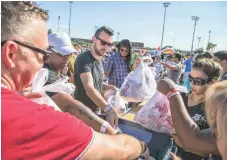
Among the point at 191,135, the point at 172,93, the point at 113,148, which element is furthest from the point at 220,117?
the point at 172,93

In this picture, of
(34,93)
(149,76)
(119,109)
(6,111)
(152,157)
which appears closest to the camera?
(6,111)

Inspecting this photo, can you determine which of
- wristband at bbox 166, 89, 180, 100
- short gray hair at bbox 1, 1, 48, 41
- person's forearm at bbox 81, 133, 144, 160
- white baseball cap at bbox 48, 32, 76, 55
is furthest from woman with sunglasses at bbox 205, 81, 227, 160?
white baseball cap at bbox 48, 32, 76, 55

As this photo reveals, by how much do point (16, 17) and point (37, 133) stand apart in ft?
1.74

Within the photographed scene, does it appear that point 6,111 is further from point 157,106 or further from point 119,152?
point 157,106

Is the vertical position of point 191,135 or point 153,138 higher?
point 191,135

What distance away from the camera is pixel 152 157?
1824 millimetres

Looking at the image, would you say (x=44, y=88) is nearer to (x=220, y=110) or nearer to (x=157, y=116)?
(x=157, y=116)

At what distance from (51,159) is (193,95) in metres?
1.65

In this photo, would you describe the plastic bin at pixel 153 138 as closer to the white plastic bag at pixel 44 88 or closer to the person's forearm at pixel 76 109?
the person's forearm at pixel 76 109

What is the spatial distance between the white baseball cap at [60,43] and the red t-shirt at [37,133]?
1.60 m

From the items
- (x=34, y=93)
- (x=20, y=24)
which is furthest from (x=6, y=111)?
(x=34, y=93)

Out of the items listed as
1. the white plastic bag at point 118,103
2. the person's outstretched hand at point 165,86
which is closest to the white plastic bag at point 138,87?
the white plastic bag at point 118,103

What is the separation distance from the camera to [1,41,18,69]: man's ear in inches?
43.5

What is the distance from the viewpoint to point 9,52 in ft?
3.68
